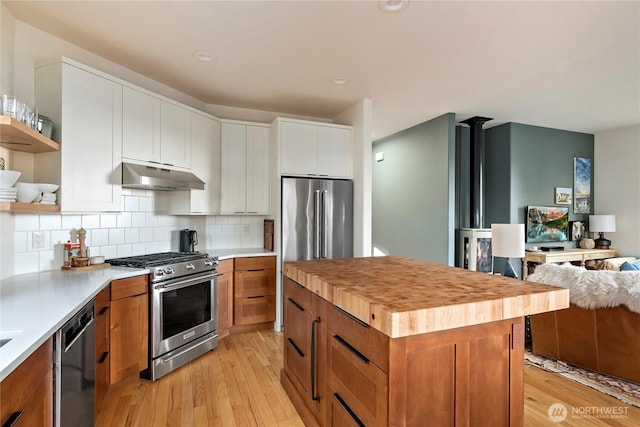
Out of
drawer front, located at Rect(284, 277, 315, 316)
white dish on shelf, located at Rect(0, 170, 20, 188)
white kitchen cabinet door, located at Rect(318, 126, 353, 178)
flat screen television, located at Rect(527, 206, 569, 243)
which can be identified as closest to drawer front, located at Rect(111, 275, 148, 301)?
white dish on shelf, located at Rect(0, 170, 20, 188)

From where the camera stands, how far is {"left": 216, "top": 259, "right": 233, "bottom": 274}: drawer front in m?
3.47

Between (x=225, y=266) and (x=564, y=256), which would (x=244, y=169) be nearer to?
(x=225, y=266)

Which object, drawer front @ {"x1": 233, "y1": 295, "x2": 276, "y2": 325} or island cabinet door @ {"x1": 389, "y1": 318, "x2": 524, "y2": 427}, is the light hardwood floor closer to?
drawer front @ {"x1": 233, "y1": 295, "x2": 276, "y2": 325}

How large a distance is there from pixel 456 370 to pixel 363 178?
2.83 metres

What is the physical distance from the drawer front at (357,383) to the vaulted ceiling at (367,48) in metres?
2.12

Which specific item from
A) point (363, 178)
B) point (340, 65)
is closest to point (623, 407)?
point (363, 178)

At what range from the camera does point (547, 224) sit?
5.61 m

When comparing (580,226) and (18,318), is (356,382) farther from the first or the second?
(580,226)

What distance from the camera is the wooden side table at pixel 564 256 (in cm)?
502

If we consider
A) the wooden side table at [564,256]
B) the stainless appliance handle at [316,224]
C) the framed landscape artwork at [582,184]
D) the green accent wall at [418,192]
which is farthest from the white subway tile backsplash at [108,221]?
the framed landscape artwork at [582,184]

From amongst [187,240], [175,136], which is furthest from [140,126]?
[187,240]

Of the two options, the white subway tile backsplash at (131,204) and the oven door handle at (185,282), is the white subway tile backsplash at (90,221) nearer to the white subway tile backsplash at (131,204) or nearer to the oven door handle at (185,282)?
the white subway tile backsplash at (131,204)

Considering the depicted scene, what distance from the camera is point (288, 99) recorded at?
4012 millimetres

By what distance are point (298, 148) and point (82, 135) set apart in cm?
213
